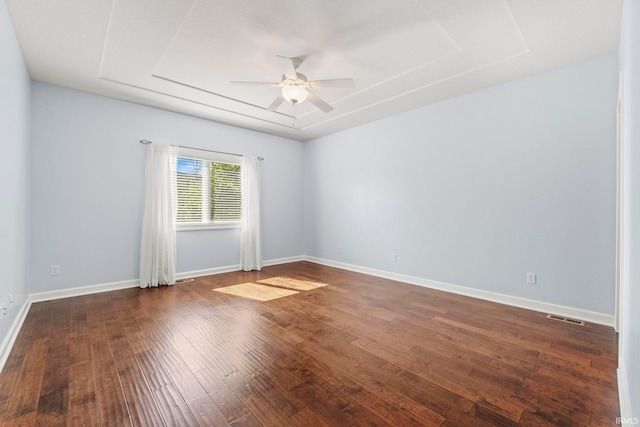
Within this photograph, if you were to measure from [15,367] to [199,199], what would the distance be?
10.5 ft

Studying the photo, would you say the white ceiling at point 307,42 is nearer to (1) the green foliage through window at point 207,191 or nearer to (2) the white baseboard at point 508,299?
(1) the green foliage through window at point 207,191

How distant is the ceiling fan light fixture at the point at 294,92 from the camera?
2.89 meters

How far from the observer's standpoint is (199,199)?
16.0 feet

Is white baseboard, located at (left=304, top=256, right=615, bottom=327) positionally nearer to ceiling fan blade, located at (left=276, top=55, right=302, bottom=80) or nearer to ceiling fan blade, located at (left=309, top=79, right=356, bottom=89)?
ceiling fan blade, located at (left=309, top=79, right=356, bottom=89)

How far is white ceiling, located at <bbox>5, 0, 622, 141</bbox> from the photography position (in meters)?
2.19

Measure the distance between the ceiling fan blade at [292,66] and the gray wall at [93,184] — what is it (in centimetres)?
239

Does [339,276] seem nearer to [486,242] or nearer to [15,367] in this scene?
[486,242]

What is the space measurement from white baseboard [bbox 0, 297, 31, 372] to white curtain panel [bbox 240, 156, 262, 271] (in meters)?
2.88

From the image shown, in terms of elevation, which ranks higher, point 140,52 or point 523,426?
point 140,52

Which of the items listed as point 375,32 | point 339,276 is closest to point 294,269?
point 339,276

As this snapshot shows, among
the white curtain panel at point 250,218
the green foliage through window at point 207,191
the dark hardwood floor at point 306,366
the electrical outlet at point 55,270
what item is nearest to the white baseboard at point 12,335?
the dark hardwood floor at point 306,366

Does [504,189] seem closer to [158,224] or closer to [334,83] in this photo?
[334,83]

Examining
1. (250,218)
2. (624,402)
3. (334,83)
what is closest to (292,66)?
(334,83)

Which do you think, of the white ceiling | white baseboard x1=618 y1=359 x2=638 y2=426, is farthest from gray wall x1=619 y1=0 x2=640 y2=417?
the white ceiling
